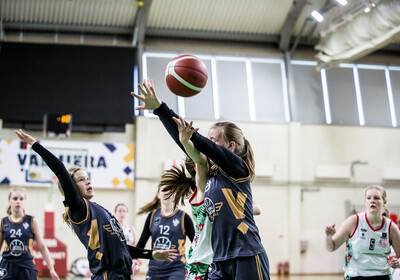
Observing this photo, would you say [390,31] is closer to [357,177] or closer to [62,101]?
[357,177]

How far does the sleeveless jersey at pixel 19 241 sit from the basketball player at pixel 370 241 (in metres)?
3.79

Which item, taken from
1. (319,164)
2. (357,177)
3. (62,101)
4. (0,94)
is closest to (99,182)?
(62,101)

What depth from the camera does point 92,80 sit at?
14.5m

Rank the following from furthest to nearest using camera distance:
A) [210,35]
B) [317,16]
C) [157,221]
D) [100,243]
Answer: [210,35]
[317,16]
[157,221]
[100,243]

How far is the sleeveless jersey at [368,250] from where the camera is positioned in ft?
19.4

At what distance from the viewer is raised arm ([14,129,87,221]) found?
4156 millimetres

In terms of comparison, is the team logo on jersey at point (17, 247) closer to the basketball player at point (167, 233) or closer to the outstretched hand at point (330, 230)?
the basketball player at point (167, 233)

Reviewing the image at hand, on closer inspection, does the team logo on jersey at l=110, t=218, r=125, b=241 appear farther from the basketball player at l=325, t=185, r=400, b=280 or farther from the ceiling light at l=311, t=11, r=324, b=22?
the ceiling light at l=311, t=11, r=324, b=22

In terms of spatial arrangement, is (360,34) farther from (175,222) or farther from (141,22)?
(175,222)

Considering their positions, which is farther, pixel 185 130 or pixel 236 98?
pixel 236 98

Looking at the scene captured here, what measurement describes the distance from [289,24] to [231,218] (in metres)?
12.8

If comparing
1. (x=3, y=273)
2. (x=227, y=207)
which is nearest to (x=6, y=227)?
(x=3, y=273)

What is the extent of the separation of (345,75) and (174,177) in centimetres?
1325

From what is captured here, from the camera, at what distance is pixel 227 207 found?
3592mm
